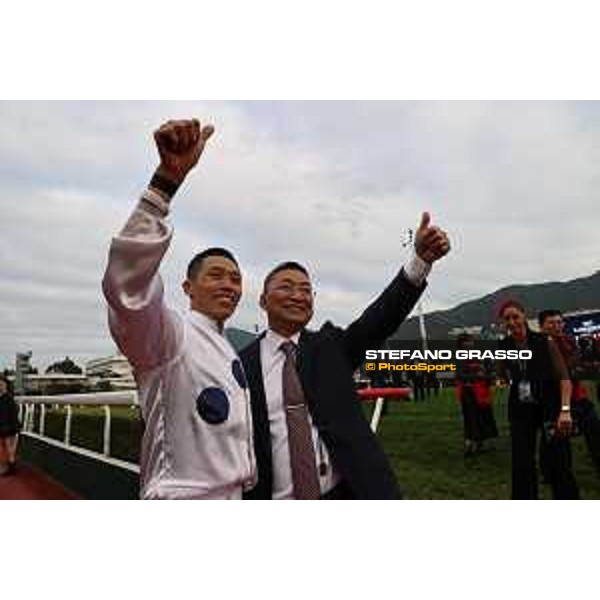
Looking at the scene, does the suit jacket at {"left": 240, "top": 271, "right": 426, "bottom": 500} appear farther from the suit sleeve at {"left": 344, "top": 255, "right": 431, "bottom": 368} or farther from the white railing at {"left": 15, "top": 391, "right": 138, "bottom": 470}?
the white railing at {"left": 15, "top": 391, "right": 138, "bottom": 470}

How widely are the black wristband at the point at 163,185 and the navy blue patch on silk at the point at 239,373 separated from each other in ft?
1.70

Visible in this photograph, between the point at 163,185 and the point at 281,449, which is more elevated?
→ the point at 163,185

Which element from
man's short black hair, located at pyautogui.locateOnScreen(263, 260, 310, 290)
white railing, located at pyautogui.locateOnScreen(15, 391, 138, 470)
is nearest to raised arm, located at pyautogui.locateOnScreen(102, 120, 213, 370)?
man's short black hair, located at pyautogui.locateOnScreen(263, 260, 310, 290)

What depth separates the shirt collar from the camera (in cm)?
189

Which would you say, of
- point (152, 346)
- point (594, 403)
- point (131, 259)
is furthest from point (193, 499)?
point (594, 403)

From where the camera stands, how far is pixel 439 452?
387cm

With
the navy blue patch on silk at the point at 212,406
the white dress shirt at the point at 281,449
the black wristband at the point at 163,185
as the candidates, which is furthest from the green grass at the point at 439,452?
the black wristband at the point at 163,185

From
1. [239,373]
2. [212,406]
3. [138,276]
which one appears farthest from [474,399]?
[138,276]

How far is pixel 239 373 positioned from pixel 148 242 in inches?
20.2

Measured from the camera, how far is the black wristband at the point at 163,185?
60.0 inches

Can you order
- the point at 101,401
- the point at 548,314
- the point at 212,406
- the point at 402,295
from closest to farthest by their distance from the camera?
the point at 212,406, the point at 402,295, the point at 548,314, the point at 101,401

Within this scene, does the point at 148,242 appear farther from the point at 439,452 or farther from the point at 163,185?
the point at 439,452

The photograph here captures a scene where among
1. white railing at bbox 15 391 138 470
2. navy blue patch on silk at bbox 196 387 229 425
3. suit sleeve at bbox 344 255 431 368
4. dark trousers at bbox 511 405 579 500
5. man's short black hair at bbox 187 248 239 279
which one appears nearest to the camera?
navy blue patch on silk at bbox 196 387 229 425

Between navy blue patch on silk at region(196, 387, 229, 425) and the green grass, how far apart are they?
1396mm
